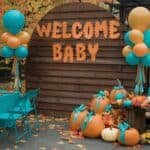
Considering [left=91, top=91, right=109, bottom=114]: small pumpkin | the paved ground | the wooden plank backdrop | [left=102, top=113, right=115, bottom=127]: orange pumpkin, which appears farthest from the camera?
the wooden plank backdrop

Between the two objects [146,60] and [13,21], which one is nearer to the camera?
[146,60]

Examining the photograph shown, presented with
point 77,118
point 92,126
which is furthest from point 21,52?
point 92,126

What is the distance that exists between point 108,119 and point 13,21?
9.75 feet

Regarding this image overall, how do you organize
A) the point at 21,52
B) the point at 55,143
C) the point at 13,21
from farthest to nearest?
the point at 21,52 < the point at 13,21 < the point at 55,143

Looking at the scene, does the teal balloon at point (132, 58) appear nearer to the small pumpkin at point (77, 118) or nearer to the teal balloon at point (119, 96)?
the teal balloon at point (119, 96)

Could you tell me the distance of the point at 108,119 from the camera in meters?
9.43

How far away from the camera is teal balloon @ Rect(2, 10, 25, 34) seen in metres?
10.3

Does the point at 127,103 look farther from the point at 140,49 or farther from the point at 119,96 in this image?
A: the point at 140,49

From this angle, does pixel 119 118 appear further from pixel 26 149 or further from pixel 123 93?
pixel 26 149

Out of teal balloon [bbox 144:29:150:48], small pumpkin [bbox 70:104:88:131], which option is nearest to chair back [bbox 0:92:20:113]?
small pumpkin [bbox 70:104:88:131]

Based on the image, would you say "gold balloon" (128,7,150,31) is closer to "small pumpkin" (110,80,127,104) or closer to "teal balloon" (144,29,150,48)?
"teal balloon" (144,29,150,48)

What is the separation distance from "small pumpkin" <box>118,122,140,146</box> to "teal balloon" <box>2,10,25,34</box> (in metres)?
3.30

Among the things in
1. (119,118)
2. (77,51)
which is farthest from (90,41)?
(119,118)

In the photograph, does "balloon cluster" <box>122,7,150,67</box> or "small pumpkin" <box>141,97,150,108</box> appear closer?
"small pumpkin" <box>141,97,150,108</box>
